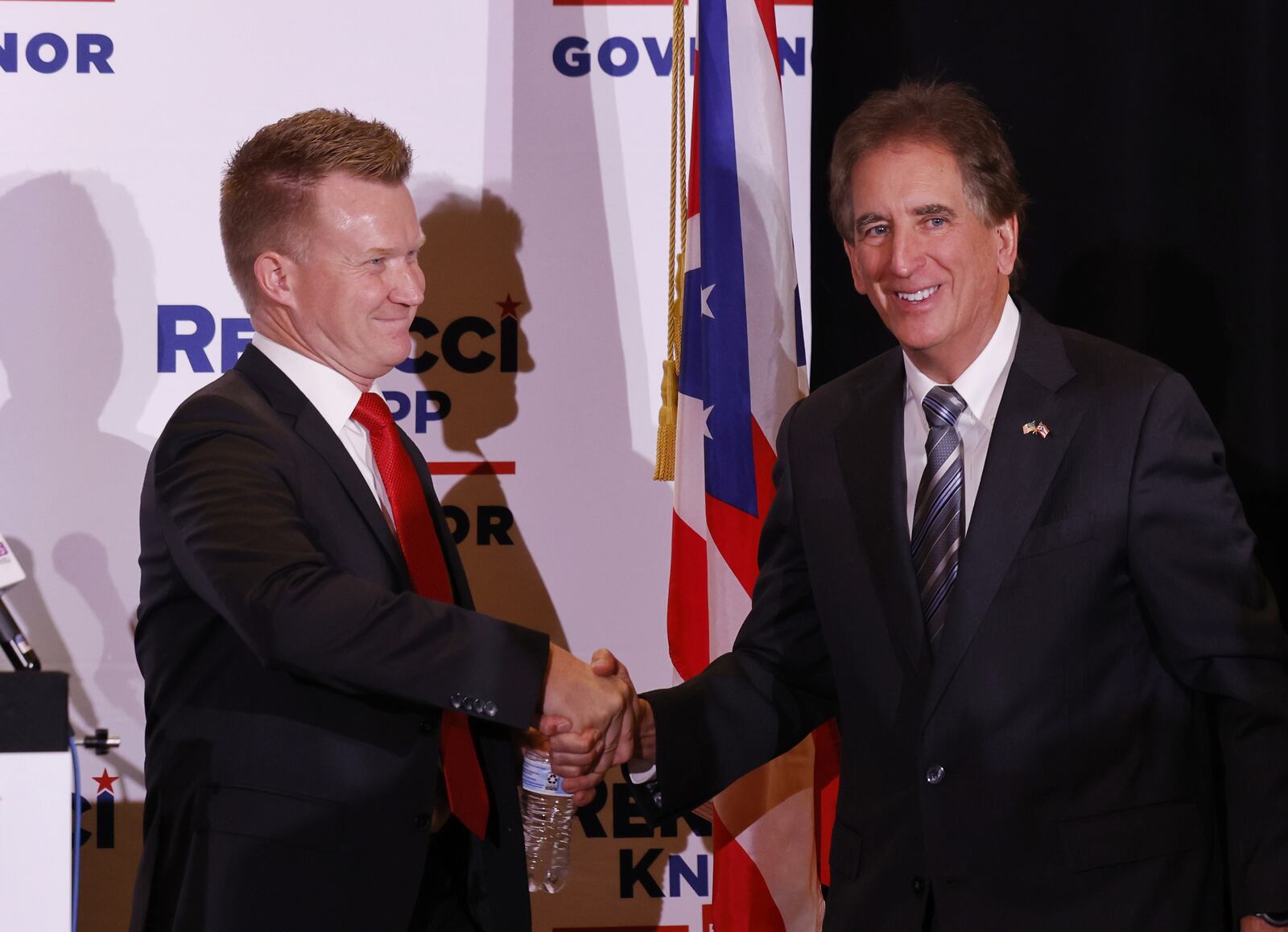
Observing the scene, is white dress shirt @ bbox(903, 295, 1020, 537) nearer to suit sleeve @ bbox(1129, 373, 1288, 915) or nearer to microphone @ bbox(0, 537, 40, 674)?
suit sleeve @ bbox(1129, 373, 1288, 915)

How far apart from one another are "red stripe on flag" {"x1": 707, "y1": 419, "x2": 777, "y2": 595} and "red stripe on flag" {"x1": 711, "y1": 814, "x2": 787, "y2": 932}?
57cm

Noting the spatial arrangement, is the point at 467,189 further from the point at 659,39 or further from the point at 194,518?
the point at 194,518

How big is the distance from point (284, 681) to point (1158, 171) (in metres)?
2.11

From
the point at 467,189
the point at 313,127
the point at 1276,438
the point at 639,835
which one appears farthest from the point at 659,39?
the point at 639,835

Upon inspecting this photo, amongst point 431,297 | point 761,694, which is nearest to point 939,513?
point 761,694

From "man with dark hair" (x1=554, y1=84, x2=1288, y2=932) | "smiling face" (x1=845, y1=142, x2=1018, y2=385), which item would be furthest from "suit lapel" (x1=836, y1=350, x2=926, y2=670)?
"smiling face" (x1=845, y1=142, x2=1018, y2=385)

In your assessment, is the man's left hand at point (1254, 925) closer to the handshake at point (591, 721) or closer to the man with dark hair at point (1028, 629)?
the man with dark hair at point (1028, 629)

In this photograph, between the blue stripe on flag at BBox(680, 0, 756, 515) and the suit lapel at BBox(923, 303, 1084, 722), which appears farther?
the blue stripe on flag at BBox(680, 0, 756, 515)

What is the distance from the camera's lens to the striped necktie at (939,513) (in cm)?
212

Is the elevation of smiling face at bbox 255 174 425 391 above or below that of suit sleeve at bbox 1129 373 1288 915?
above

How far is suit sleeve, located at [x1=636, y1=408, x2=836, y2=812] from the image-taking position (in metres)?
2.50

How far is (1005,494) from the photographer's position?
2.04 metres

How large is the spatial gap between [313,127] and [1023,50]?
1.64 m

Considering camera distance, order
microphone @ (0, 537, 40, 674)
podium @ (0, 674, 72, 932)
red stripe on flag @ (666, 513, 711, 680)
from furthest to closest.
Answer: red stripe on flag @ (666, 513, 711, 680) → microphone @ (0, 537, 40, 674) → podium @ (0, 674, 72, 932)
